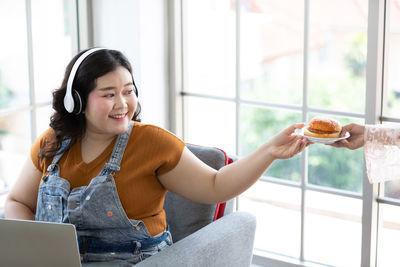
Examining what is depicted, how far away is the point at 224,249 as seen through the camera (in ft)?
6.96

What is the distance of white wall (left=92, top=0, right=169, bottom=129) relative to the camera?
2941 millimetres

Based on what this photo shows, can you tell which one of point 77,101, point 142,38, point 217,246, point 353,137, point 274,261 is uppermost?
point 142,38

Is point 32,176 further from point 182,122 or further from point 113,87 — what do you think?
point 182,122

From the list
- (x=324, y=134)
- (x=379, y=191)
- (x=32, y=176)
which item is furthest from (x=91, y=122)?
(x=379, y=191)

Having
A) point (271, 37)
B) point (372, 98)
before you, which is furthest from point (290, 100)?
point (372, 98)

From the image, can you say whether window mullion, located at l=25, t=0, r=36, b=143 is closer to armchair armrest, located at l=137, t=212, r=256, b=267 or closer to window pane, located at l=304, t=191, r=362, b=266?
armchair armrest, located at l=137, t=212, r=256, b=267

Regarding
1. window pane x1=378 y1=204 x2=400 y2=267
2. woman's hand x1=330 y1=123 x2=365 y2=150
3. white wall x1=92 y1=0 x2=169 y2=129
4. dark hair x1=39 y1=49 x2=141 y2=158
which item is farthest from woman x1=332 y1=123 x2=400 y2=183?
white wall x1=92 y1=0 x2=169 y2=129

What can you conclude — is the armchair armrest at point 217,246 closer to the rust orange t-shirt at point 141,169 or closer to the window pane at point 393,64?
the rust orange t-shirt at point 141,169

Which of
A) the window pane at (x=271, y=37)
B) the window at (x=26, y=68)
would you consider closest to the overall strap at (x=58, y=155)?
the window at (x=26, y=68)

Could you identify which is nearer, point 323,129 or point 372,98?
point 323,129

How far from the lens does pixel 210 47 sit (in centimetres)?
310

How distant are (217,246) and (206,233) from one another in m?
0.06

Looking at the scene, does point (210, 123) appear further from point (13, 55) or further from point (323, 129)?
point (323, 129)

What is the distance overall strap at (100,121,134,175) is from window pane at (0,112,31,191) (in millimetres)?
799
